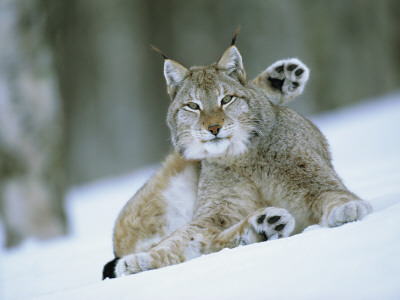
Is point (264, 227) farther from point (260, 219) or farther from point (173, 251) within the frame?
point (173, 251)

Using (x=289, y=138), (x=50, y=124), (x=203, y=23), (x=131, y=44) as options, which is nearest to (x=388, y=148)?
(x=289, y=138)

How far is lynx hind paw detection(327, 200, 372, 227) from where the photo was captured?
115 inches

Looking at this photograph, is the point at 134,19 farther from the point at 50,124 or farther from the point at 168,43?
the point at 50,124

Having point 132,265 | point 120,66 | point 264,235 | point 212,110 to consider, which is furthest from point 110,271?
point 120,66

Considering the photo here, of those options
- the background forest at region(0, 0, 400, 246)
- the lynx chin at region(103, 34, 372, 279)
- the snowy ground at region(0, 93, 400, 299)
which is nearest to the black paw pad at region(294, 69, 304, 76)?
the lynx chin at region(103, 34, 372, 279)

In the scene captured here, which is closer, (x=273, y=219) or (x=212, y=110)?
(x=273, y=219)

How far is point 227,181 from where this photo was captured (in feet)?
12.5

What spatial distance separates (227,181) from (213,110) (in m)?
0.49

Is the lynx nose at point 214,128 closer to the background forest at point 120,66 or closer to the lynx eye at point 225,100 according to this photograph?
the lynx eye at point 225,100

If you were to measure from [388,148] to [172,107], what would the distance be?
11.4 feet

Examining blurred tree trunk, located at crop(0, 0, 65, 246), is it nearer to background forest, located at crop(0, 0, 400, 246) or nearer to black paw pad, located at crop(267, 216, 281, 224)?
background forest, located at crop(0, 0, 400, 246)

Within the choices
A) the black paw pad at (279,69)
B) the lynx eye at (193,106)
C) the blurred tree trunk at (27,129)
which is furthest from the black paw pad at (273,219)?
the blurred tree trunk at (27,129)

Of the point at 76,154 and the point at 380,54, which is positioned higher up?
the point at 380,54

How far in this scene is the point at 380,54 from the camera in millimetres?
13586
